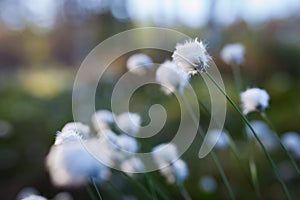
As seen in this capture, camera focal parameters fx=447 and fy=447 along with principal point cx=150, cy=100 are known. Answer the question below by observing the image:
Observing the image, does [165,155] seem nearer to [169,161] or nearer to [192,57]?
[169,161]

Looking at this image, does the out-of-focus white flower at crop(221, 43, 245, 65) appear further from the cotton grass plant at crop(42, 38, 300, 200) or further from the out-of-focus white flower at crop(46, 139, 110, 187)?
the out-of-focus white flower at crop(46, 139, 110, 187)

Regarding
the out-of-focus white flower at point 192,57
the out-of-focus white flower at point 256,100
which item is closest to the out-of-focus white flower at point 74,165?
the out-of-focus white flower at point 192,57

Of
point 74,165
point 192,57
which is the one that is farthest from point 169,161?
point 74,165

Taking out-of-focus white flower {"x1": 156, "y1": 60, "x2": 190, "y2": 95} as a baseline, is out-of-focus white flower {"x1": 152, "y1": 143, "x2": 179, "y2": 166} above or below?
below

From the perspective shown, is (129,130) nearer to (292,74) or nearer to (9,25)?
(292,74)

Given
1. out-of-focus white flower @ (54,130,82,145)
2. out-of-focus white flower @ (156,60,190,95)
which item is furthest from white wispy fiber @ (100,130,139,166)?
out-of-focus white flower @ (54,130,82,145)

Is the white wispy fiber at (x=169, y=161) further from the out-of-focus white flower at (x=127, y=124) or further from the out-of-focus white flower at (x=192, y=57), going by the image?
the out-of-focus white flower at (x=192, y=57)

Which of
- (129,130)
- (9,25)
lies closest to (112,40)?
(9,25)

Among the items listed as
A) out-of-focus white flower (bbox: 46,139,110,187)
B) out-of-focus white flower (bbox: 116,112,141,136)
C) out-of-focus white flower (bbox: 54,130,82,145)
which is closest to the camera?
out-of-focus white flower (bbox: 46,139,110,187)
